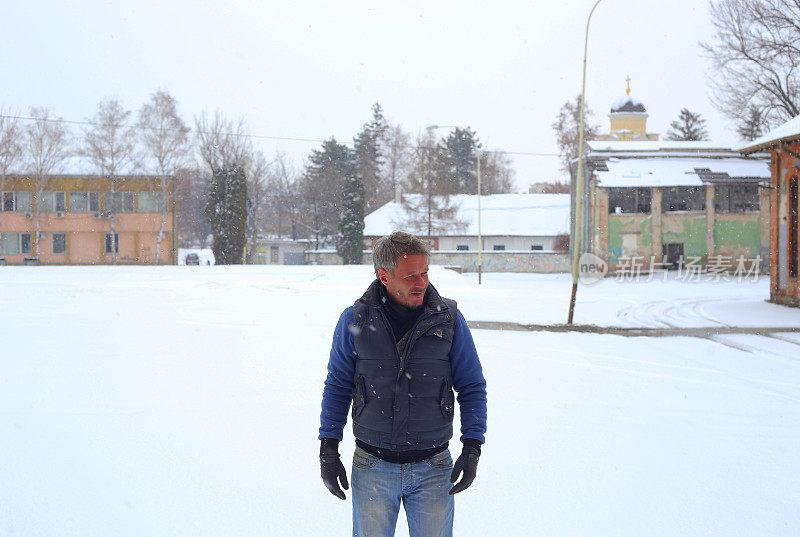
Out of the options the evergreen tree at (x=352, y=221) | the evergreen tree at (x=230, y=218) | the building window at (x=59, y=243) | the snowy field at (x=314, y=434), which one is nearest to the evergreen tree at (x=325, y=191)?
the evergreen tree at (x=352, y=221)

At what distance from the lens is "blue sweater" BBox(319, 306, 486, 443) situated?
129 inches

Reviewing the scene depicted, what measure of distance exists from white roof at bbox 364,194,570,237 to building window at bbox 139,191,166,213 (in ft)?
56.1

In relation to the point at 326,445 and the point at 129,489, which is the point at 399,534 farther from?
the point at 129,489

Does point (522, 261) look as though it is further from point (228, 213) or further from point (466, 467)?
point (466, 467)

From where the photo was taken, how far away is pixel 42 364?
1080 cm

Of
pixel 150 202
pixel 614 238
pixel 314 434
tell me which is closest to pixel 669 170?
pixel 614 238

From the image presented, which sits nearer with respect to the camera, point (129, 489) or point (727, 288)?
point (129, 489)

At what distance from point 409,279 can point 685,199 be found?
149 feet

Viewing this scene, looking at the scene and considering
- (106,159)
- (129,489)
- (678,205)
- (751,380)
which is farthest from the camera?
(106,159)

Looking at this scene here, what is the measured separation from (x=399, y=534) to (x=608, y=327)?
45.4 feet

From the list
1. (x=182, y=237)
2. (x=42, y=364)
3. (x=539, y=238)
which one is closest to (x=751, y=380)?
(x=42, y=364)

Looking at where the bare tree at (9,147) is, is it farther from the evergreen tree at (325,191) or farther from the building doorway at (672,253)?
the building doorway at (672,253)

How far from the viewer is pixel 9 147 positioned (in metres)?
49.2

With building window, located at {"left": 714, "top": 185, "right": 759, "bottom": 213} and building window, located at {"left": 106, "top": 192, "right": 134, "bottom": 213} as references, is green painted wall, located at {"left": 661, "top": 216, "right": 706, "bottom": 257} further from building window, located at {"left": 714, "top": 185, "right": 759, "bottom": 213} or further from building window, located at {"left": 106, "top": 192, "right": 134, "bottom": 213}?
building window, located at {"left": 106, "top": 192, "right": 134, "bottom": 213}
